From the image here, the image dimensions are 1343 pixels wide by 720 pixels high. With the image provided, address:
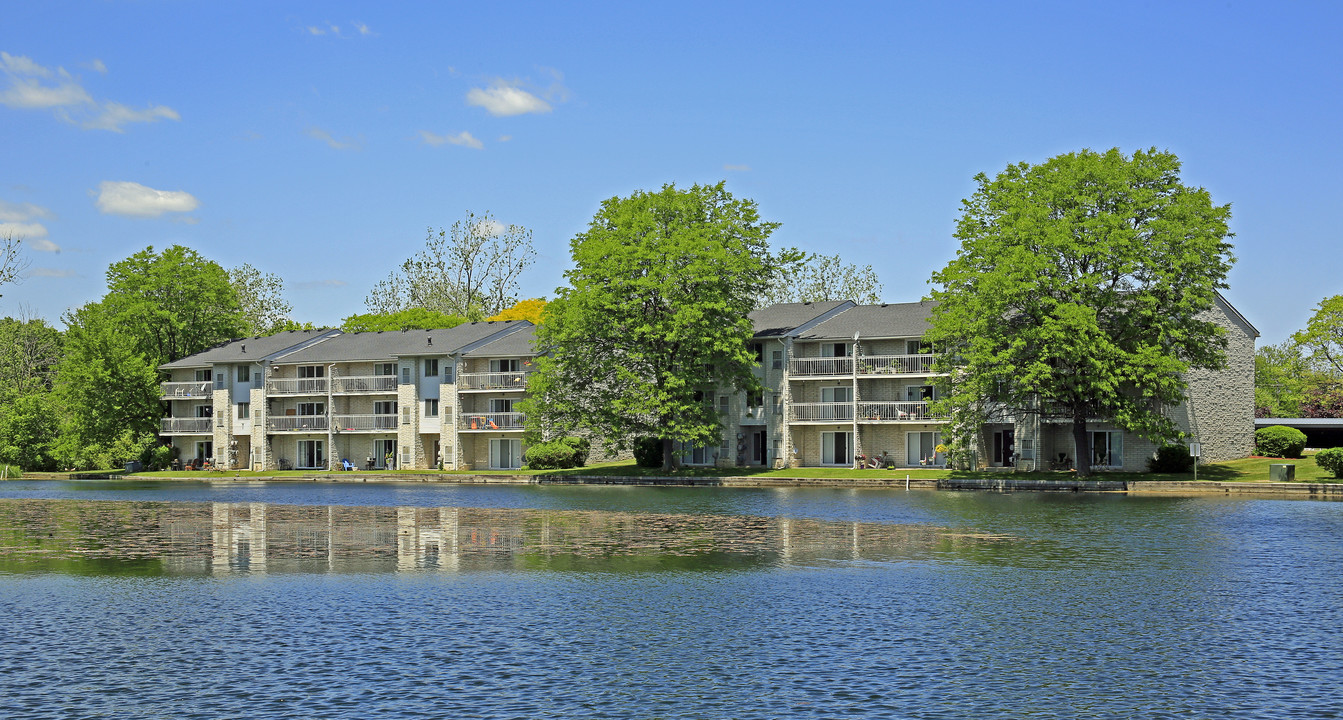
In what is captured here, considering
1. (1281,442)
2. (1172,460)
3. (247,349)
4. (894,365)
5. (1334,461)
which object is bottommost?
(1172,460)

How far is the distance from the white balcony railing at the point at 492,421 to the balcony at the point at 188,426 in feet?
75.5

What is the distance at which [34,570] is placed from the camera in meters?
28.0

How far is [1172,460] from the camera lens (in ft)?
211

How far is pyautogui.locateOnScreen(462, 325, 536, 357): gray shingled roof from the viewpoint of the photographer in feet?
A: 289

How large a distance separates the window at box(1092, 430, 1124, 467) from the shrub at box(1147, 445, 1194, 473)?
17.4 ft

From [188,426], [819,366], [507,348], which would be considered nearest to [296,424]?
[188,426]

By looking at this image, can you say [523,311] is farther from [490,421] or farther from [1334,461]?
[1334,461]

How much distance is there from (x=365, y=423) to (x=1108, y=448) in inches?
2074

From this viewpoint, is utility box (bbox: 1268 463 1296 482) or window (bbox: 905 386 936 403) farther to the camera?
window (bbox: 905 386 936 403)

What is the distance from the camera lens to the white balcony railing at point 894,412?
76.0 meters

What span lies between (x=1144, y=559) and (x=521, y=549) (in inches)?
616

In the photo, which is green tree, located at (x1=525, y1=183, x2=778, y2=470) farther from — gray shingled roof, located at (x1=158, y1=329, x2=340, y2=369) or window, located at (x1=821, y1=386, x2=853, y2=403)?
gray shingled roof, located at (x1=158, y1=329, x2=340, y2=369)

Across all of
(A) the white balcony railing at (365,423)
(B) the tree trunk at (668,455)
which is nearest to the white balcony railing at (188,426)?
(A) the white balcony railing at (365,423)

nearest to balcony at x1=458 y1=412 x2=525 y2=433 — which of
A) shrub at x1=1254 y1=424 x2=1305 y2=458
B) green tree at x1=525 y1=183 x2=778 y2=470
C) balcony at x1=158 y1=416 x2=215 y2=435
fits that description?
green tree at x1=525 y1=183 x2=778 y2=470
